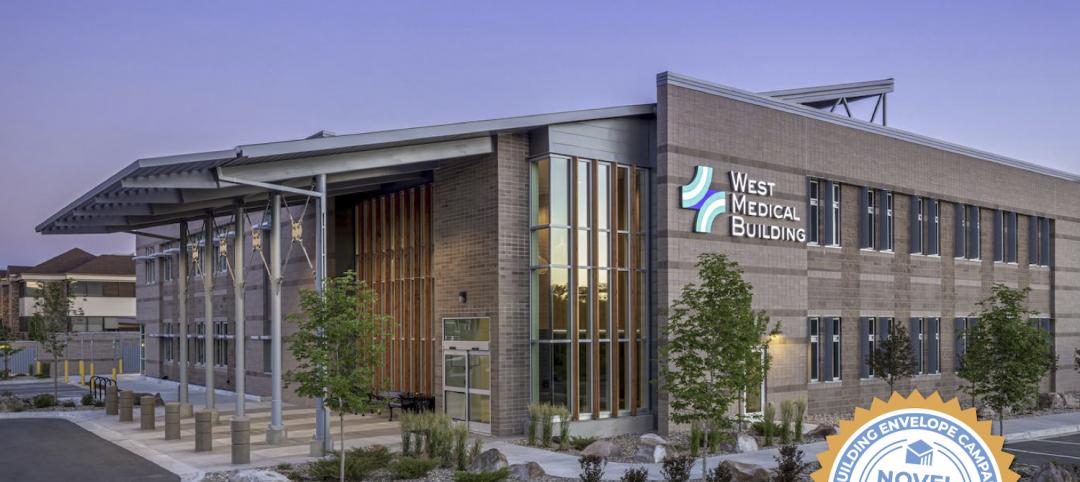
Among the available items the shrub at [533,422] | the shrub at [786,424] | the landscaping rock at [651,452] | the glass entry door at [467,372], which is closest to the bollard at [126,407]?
the glass entry door at [467,372]

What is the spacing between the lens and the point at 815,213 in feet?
88.0

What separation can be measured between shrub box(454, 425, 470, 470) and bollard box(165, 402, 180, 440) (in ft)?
25.6

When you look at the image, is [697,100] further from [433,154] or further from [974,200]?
[974,200]

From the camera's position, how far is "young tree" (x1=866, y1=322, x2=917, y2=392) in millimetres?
26438

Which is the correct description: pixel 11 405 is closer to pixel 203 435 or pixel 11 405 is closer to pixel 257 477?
pixel 203 435

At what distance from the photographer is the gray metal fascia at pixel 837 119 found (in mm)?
23062

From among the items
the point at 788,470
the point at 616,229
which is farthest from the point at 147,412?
the point at 788,470

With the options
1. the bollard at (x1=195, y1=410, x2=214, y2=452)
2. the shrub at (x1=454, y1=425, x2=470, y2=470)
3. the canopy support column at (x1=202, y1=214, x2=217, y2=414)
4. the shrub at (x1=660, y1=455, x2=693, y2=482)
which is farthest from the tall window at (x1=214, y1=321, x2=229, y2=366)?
the shrub at (x1=660, y1=455, x2=693, y2=482)

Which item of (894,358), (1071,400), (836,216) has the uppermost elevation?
(836,216)

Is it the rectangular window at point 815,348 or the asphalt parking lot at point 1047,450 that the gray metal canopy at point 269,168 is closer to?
the rectangular window at point 815,348

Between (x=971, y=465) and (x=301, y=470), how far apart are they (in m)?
12.0

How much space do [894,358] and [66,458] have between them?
20.7 meters

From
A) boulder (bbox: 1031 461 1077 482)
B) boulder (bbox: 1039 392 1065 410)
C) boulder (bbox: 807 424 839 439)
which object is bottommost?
boulder (bbox: 1039 392 1065 410)

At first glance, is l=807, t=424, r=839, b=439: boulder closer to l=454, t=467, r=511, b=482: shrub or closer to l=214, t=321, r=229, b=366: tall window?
l=454, t=467, r=511, b=482: shrub
